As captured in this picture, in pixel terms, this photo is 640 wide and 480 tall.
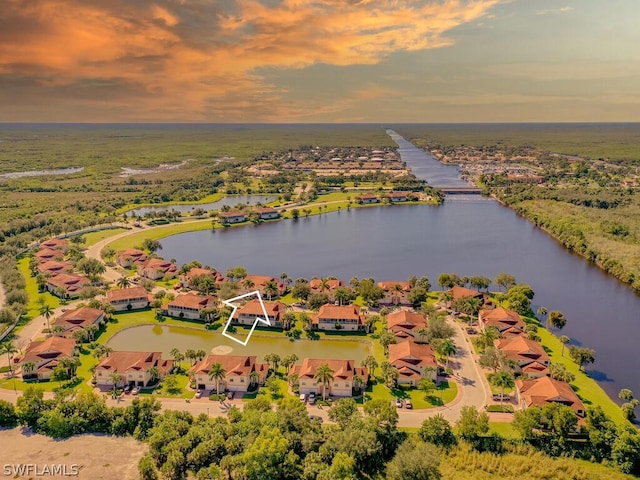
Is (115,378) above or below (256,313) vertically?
below

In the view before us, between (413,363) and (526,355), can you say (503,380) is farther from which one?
(413,363)

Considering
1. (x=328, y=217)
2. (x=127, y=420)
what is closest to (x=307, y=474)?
(x=127, y=420)

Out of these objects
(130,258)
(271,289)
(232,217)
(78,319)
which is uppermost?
(232,217)

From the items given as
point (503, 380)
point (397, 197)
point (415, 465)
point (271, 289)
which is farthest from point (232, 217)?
point (415, 465)

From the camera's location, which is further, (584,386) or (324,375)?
(584,386)

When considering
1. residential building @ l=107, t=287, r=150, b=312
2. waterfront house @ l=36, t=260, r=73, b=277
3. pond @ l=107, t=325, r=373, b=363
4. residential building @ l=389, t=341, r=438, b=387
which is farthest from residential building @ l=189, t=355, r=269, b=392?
waterfront house @ l=36, t=260, r=73, b=277

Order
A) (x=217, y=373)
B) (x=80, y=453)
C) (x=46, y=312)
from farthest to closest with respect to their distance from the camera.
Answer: (x=46, y=312) < (x=217, y=373) < (x=80, y=453)

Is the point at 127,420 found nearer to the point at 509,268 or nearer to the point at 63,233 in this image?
the point at 509,268

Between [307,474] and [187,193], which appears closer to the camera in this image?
[307,474]
